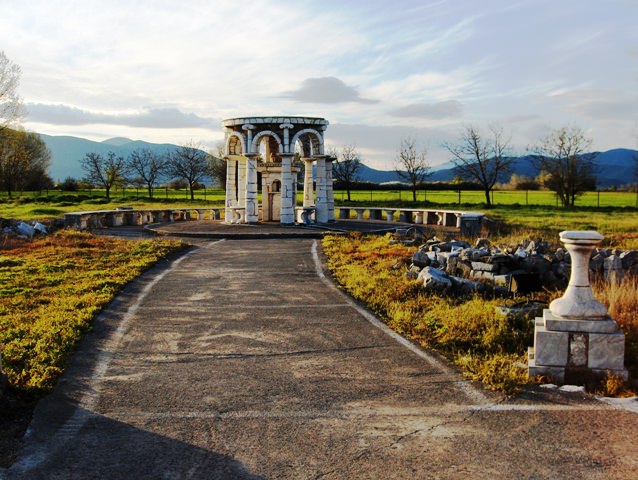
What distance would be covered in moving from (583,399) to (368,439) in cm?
247

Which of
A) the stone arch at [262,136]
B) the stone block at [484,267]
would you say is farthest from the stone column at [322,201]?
the stone block at [484,267]

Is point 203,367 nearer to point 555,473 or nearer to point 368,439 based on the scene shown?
point 368,439

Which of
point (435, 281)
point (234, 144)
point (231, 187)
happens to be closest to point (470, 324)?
point (435, 281)

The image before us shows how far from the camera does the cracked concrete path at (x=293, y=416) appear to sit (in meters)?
4.79

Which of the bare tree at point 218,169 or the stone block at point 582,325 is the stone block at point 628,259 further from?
the bare tree at point 218,169

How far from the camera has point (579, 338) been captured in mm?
6746

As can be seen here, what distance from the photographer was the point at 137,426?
558 centimetres

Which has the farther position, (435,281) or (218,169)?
(218,169)

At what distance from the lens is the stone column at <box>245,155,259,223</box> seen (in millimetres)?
28594

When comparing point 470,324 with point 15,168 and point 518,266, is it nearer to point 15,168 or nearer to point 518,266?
point 518,266

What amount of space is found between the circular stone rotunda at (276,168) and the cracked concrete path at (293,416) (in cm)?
1941

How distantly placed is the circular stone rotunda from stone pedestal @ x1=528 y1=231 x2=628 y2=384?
21895 millimetres

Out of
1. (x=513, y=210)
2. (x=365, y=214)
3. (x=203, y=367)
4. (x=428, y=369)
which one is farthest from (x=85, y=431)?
(x=513, y=210)

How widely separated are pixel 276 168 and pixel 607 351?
952 inches
